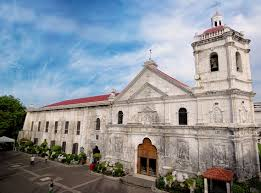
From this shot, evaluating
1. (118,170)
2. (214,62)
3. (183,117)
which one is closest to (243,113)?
(183,117)

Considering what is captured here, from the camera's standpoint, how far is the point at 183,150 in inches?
698

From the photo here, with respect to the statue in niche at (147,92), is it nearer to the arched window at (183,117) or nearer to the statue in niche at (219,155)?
the arched window at (183,117)

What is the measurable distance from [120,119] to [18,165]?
15.6 meters

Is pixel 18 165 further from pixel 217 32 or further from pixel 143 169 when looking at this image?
pixel 217 32

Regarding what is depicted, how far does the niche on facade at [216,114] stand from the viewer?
52.4 ft

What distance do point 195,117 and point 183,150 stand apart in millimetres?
3251

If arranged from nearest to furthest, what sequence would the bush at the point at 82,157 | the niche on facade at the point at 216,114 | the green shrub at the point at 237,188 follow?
the green shrub at the point at 237,188
the niche on facade at the point at 216,114
the bush at the point at 82,157

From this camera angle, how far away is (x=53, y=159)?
29.5m

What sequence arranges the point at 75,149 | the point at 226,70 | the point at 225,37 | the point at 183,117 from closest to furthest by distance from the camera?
the point at 226,70 → the point at 225,37 → the point at 183,117 → the point at 75,149

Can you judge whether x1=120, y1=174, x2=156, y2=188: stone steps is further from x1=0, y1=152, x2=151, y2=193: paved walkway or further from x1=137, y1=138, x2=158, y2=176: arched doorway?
x1=137, y1=138, x2=158, y2=176: arched doorway

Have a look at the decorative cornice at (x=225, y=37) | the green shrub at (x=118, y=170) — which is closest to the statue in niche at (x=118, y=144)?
the green shrub at (x=118, y=170)

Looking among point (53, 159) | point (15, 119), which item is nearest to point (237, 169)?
point (53, 159)

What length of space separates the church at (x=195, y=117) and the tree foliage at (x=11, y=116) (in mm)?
24472

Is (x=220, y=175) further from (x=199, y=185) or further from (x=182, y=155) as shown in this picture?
(x=182, y=155)
